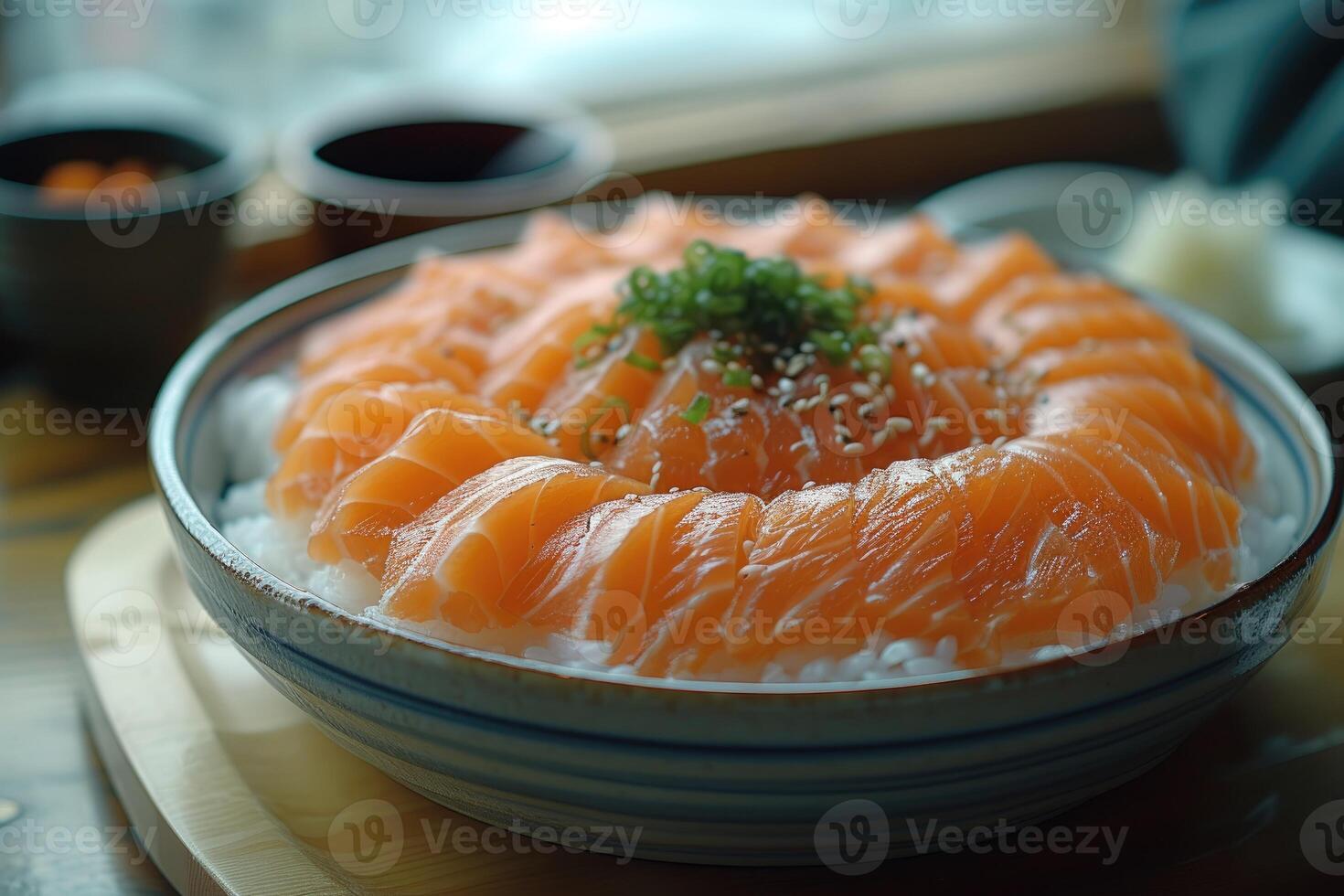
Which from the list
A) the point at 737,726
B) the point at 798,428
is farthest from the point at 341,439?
the point at 737,726

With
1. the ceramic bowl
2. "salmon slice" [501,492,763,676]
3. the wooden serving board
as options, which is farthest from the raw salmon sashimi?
the wooden serving board

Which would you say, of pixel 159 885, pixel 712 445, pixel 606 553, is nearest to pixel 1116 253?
pixel 712 445

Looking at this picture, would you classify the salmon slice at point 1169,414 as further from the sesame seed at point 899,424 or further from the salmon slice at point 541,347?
the salmon slice at point 541,347

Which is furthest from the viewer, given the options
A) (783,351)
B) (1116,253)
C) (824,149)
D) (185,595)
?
(824,149)

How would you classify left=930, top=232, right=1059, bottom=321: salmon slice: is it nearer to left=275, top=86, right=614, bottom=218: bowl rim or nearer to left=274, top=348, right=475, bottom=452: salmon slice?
left=274, top=348, right=475, bottom=452: salmon slice

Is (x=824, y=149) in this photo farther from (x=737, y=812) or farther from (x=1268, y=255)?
(x=737, y=812)

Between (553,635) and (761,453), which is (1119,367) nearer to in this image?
(761,453)
